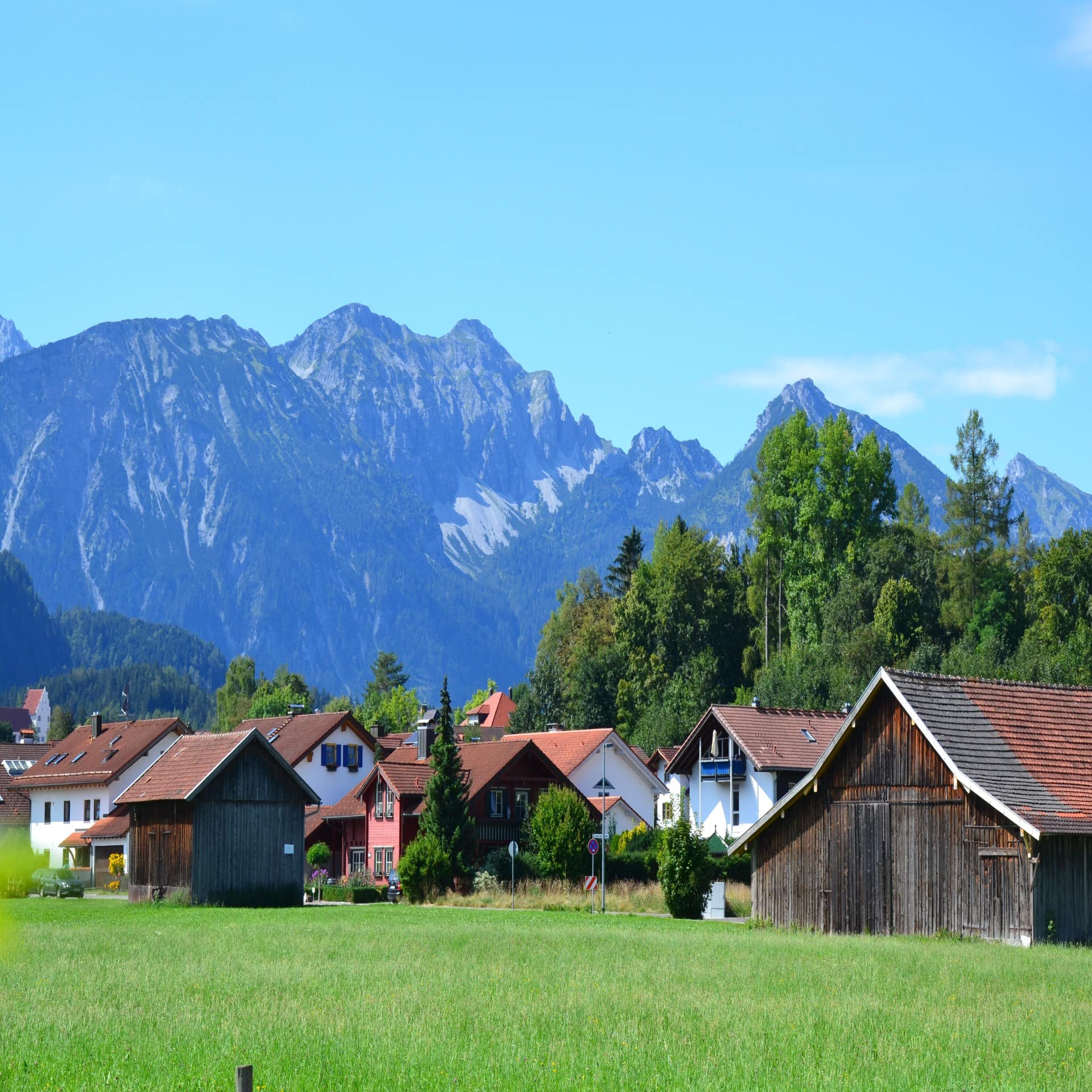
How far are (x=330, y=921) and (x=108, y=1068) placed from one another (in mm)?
30174

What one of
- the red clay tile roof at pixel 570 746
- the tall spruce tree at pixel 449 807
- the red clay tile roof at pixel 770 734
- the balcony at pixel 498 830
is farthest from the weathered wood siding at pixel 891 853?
the red clay tile roof at pixel 570 746

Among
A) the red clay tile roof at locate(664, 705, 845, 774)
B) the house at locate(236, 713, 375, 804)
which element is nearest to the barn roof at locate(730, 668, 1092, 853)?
the red clay tile roof at locate(664, 705, 845, 774)

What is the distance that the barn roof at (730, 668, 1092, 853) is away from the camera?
35625mm

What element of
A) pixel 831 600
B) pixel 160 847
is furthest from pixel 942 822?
pixel 831 600

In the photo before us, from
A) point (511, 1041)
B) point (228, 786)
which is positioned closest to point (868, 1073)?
point (511, 1041)

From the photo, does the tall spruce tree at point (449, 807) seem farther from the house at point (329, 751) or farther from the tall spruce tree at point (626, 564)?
the tall spruce tree at point (626, 564)

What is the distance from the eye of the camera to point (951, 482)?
99.2 m

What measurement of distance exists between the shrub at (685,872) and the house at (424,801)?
19.6 m

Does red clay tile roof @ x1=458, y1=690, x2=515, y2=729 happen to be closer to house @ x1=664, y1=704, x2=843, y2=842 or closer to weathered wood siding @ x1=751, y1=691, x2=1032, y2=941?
house @ x1=664, y1=704, x2=843, y2=842

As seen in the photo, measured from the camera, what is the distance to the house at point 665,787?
73625 mm

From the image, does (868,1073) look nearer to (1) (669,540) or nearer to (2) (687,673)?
(2) (687,673)

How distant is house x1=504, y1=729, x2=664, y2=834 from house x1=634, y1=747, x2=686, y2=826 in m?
0.68

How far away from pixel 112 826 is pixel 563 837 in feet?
94.5

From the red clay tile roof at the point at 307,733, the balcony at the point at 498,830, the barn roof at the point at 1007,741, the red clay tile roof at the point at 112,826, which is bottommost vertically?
the red clay tile roof at the point at 112,826
